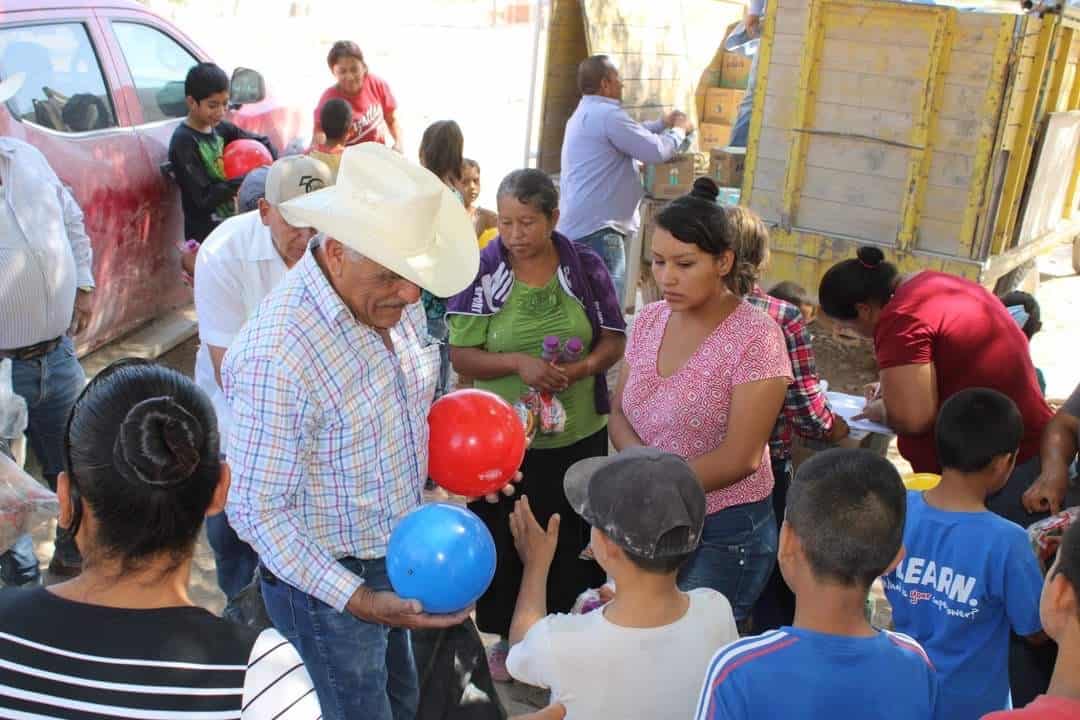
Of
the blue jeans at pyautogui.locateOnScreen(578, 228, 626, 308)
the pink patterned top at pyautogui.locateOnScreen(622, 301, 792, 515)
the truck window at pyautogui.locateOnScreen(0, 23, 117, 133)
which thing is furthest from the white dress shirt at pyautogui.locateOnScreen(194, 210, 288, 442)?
the blue jeans at pyautogui.locateOnScreen(578, 228, 626, 308)

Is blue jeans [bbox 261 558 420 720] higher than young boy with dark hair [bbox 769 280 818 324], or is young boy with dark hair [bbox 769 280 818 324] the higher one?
young boy with dark hair [bbox 769 280 818 324]

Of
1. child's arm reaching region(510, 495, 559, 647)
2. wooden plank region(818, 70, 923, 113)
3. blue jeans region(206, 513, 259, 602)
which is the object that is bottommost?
blue jeans region(206, 513, 259, 602)

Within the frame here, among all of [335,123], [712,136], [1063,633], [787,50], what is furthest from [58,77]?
[712,136]

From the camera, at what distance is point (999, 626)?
294 cm

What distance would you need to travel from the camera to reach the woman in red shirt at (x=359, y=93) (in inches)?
310

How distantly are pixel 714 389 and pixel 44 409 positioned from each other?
291 cm

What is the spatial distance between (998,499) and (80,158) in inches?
204

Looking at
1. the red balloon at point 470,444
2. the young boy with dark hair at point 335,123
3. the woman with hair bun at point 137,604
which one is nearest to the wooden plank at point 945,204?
the young boy with dark hair at point 335,123

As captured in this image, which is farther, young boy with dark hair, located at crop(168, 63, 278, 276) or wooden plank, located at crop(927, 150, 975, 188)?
wooden plank, located at crop(927, 150, 975, 188)

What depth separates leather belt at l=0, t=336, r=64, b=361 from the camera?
4137 millimetres

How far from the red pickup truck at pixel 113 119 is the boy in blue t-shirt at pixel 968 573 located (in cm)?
472

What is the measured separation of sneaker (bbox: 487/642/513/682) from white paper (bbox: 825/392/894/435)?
177 centimetres

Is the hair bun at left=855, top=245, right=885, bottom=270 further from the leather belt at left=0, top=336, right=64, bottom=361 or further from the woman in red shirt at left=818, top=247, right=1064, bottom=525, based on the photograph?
the leather belt at left=0, top=336, right=64, bottom=361

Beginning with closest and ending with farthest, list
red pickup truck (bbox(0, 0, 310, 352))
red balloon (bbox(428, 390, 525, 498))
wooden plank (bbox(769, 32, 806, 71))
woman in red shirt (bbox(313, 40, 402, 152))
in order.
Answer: red balloon (bbox(428, 390, 525, 498)) < red pickup truck (bbox(0, 0, 310, 352)) < wooden plank (bbox(769, 32, 806, 71)) < woman in red shirt (bbox(313, 40, 402, 152))
